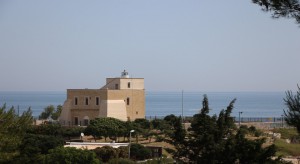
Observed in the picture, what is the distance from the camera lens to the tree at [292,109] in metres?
10.1

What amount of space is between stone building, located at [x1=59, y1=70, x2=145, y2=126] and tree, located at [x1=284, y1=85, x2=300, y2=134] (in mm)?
41348

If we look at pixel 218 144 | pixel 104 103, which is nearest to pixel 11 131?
pixel 218 144

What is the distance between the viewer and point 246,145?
15883 millimetres

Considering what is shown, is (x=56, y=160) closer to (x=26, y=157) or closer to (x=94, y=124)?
(x=26, y=157)

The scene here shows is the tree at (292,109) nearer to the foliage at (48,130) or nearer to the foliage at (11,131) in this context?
the foliage at (11,131)

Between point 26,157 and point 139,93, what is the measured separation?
3405 centimetres

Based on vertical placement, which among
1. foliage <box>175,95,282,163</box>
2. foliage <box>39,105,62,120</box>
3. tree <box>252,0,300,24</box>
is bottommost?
foliage <box>175,95,282,163</box>

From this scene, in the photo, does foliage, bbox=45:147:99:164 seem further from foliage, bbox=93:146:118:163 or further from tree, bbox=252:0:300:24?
tree, bbox=252:0:300:24

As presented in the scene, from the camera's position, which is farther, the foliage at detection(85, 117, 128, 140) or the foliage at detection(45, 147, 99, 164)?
the foliage at detection(85, 117, 128, 140)

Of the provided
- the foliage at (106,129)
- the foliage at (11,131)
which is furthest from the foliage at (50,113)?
the foliage at (11,131)

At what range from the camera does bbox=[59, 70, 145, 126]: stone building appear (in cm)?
5178

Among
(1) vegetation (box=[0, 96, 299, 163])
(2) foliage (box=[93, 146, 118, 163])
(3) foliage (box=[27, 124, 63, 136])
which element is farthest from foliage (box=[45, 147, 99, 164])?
(3) foliage (box=[27, 124, 63, 136])

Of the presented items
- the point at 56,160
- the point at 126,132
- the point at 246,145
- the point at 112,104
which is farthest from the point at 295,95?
the point at 112,104

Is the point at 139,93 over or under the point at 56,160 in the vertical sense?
over
